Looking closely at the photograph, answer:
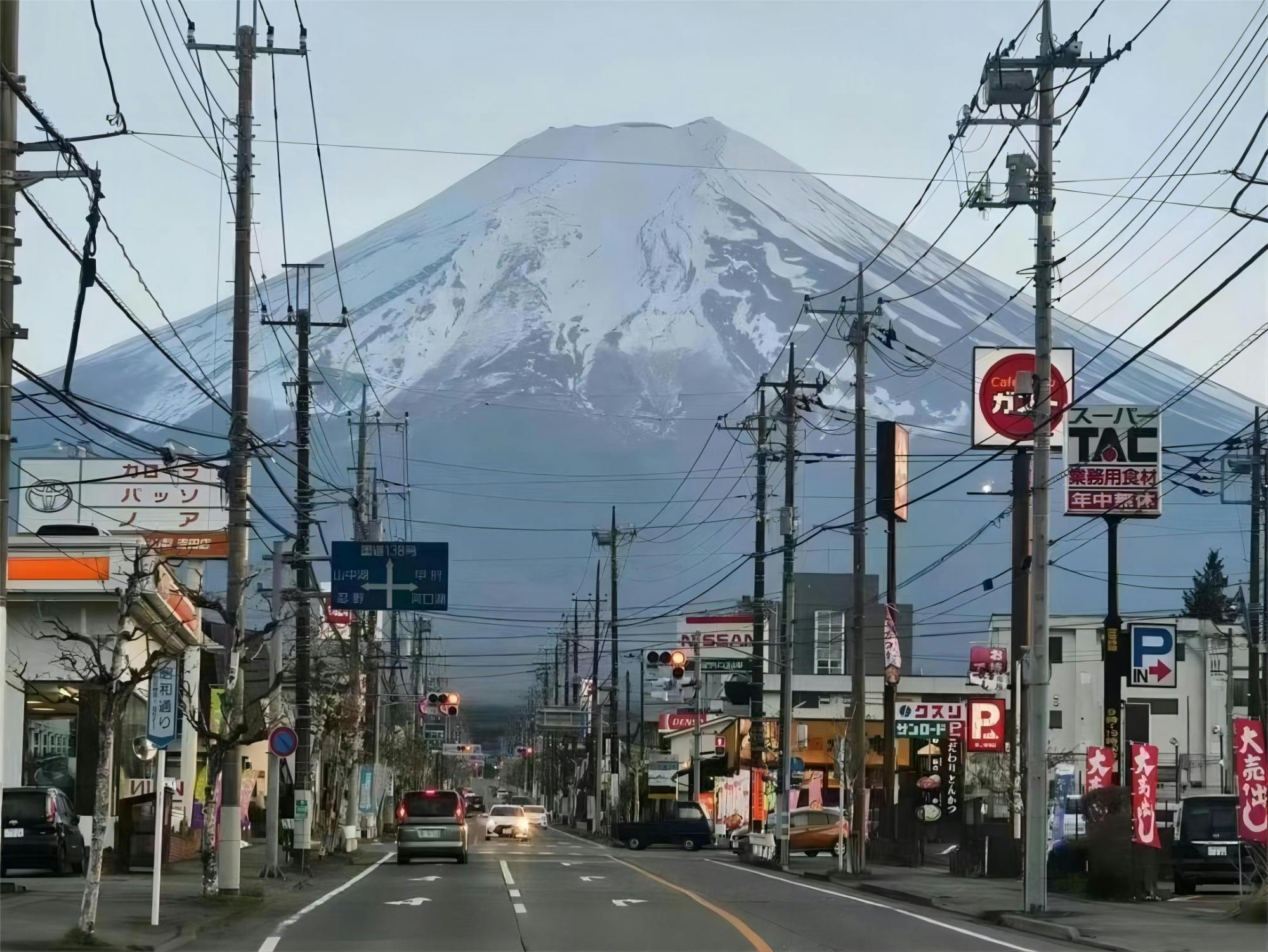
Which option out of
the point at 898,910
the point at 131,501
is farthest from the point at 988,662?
the point at 898,910

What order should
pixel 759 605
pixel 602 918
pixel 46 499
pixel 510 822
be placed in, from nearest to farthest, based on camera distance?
1. pixel 602 918
2. pixel 759 605
3. pixel 46 499
4. pixel 510 822

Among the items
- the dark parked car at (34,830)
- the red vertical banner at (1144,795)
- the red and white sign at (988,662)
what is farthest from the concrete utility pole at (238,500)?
the red and white sign at (988,662)

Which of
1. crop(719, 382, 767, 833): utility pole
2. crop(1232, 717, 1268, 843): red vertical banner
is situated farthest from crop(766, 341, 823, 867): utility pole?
crop(1232, 717, 1268, 843): red vertical banner

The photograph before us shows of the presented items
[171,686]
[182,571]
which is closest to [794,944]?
[171,686]

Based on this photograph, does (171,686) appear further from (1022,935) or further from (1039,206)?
(1039,206)

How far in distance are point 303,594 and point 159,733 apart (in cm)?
1292

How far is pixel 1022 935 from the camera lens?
75.5 feet

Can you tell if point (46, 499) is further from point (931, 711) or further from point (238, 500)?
point (238, 500)

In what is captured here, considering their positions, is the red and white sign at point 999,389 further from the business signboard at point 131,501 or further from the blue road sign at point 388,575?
the business signboard at point 131,501

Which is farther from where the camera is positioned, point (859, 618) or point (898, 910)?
point (859, 618)

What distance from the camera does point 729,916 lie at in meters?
24.3

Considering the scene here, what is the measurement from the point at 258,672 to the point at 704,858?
19.8 metres

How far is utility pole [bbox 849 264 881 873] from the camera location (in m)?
39.4

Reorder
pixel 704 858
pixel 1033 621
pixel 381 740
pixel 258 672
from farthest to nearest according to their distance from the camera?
1. pixel 381 740
2. pixel 258 672
3. pixel 704 858
4. pixel 1033 621
